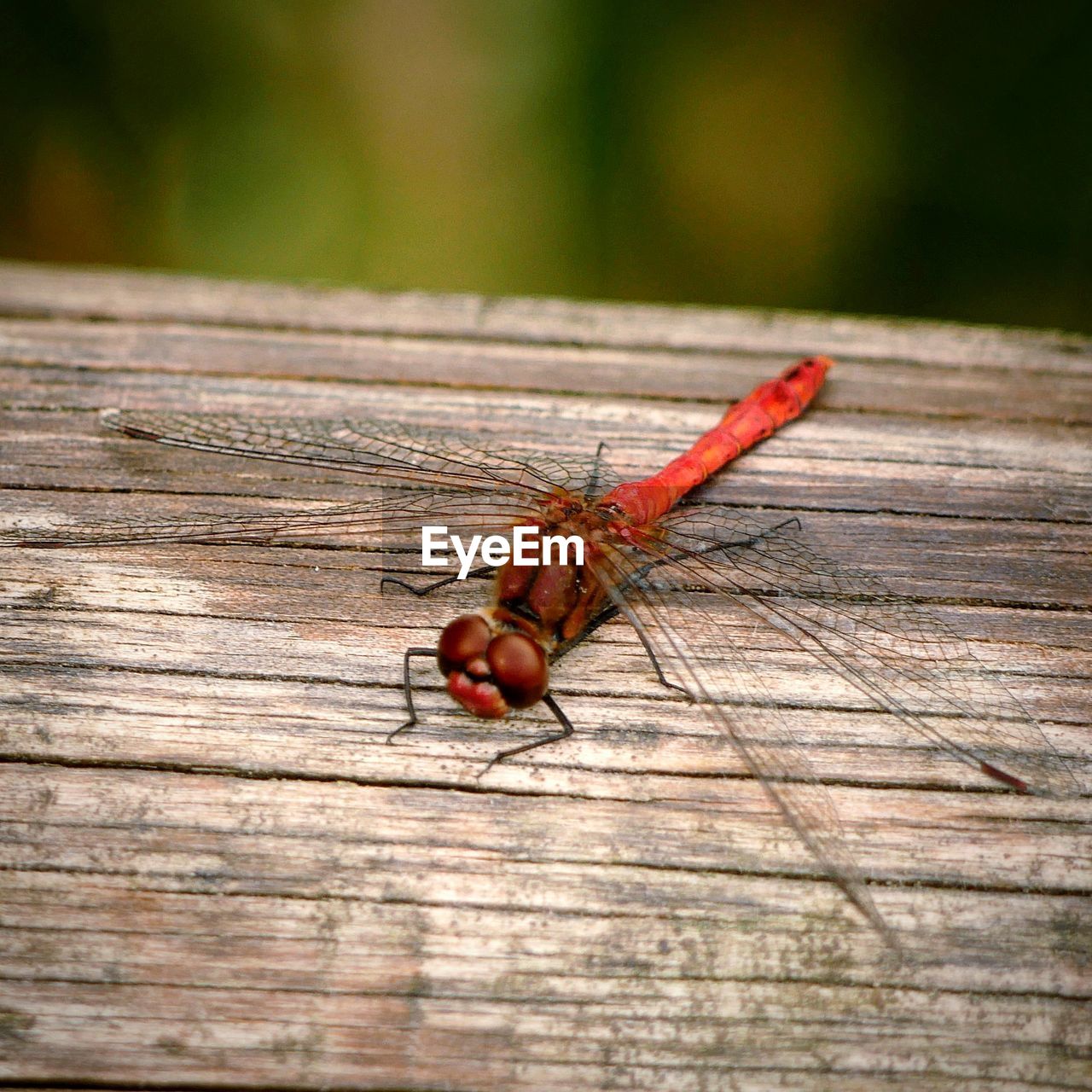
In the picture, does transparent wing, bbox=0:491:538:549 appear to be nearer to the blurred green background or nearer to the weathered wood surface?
the weathered wood surface

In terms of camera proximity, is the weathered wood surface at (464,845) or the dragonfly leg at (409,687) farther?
the dragonfly leg at (409,687)

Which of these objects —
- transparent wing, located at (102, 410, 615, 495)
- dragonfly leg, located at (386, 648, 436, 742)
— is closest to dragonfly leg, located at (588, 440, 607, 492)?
transparent wing, located at (102, 410, 615, 495)

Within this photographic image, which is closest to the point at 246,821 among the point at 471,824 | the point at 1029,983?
the point at 471,824

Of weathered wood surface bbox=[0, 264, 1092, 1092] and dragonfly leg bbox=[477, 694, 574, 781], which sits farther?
dragonfly leg bbox=[477, 694, 574, 781]

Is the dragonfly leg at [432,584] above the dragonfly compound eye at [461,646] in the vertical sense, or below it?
below

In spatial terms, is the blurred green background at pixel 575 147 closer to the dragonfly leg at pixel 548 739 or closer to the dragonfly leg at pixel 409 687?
the dragonfly leg at pixel 409 687

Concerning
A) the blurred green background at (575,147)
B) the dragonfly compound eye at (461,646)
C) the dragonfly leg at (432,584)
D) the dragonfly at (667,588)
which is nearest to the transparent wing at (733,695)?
the dragonfly at (667,588)

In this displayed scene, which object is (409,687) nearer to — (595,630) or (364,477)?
(595,630)
